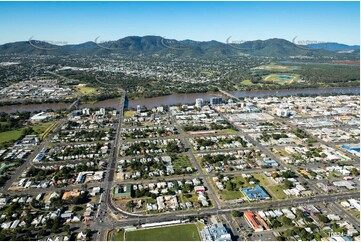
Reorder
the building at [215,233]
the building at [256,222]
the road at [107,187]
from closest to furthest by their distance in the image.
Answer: the building at [215,233]
the building at [256,222]
the road at [107,187]

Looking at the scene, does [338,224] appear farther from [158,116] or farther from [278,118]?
[158,116]

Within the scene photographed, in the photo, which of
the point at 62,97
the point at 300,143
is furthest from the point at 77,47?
the point at 300,143

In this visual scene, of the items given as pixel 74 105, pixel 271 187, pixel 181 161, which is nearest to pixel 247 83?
pixel 74 105

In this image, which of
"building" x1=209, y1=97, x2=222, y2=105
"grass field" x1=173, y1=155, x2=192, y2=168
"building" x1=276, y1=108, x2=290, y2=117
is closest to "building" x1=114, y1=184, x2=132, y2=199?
"grass field" x1=173, y1=155, x2=192, y2=168

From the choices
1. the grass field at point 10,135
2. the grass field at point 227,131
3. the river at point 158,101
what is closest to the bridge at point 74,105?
the river at point 158,101

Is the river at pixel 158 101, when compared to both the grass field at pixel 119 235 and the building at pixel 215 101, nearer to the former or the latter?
the building at pixel 215 101

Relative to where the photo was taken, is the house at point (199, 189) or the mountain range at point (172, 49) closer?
the house at point (199, 189)

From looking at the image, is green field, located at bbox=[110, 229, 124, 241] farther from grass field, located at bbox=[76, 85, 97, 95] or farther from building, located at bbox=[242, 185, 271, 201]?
grass field, located at bbox=[76, 85, 97, 95]
